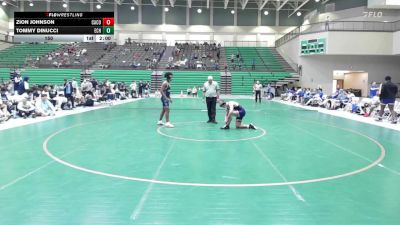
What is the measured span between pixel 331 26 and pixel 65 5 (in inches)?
1219

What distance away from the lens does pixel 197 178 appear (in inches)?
229

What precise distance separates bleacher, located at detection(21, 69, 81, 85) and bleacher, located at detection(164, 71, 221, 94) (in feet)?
32.3

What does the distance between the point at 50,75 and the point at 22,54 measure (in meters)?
9.75

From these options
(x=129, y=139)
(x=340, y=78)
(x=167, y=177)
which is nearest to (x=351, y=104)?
(x=129, y=139)

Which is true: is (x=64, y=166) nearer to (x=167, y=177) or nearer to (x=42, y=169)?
(x=42, y=169)

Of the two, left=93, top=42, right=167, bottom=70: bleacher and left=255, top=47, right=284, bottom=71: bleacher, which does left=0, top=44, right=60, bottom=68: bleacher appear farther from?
left=255, top=47, right=284, bottom=71: bleacher

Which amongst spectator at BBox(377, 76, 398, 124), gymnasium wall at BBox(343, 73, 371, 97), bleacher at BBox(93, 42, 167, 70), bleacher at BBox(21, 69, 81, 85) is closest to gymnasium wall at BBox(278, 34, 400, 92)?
gymnasium wall at BBox(343, 73, 371, 97)

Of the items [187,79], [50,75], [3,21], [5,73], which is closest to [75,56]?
[50,75]

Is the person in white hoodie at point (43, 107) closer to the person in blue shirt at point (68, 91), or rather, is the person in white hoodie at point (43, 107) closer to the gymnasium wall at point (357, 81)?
the person in blue shirt at point (68, 91)

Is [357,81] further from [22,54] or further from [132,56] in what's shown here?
[22,54]

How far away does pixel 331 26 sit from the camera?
3192 cm
